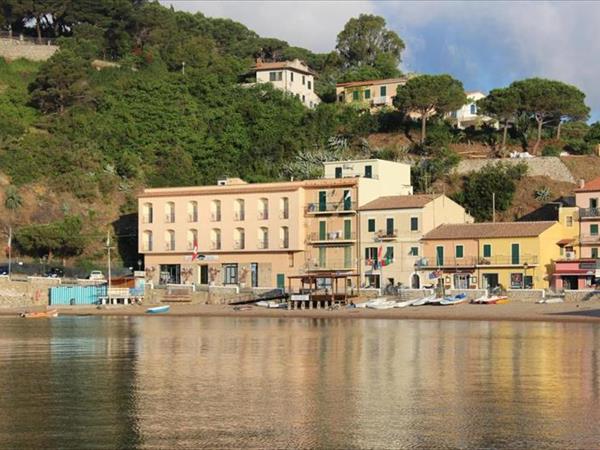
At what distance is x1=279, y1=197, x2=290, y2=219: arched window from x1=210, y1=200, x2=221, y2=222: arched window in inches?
193

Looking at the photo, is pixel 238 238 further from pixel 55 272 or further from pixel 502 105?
pixel 502 105

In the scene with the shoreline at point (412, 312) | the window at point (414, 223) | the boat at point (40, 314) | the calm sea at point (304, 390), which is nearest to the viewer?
the calm sea at point (304, 390)

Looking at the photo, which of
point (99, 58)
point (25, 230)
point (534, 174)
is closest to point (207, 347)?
point (25, 230)

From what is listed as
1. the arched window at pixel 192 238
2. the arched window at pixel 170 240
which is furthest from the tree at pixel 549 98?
the arched window at pixel 170 240

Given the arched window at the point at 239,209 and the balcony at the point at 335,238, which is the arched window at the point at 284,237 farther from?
the arched window at the point at 239,209

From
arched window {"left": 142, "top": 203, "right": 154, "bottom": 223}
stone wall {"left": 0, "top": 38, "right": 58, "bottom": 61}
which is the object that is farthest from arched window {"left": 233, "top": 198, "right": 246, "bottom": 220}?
stone wall {"left": 0, "top": 38, "right": 58, "bottom": 61}

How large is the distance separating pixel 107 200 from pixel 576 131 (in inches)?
1612

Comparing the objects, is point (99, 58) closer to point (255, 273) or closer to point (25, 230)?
point (25, 230)

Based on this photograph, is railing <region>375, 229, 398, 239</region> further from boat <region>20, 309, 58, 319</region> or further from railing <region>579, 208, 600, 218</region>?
boat <region>20, 309, 58, 319</region>

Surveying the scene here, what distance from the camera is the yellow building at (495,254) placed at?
73625 millimetres

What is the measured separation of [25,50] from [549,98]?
5517 cm

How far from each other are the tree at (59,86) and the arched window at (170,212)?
2515 centimetres

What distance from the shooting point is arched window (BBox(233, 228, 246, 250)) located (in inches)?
3233

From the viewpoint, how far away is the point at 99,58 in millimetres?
116375
